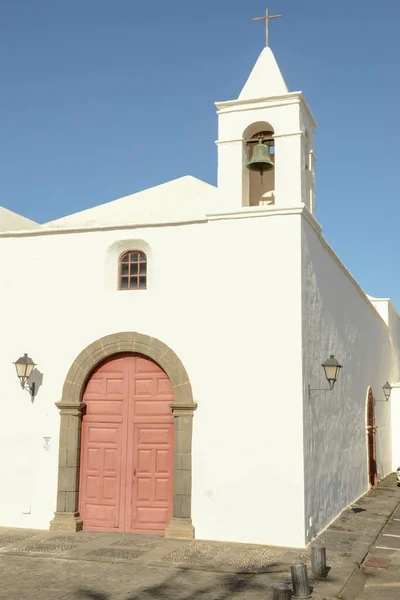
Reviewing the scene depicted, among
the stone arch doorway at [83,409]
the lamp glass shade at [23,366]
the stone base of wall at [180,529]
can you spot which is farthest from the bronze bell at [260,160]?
the stone base of wall at [180,529]

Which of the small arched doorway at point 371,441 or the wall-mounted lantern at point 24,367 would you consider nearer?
the wall-mounted lantern at point 24,367

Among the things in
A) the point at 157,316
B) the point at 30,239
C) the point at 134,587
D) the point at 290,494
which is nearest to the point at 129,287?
the point at 157,316

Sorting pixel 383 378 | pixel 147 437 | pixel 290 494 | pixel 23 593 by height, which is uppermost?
pixel 383 378

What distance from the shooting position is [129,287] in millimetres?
11938

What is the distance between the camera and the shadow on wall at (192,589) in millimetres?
7660

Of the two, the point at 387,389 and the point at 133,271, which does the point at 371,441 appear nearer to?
the point at 387,389

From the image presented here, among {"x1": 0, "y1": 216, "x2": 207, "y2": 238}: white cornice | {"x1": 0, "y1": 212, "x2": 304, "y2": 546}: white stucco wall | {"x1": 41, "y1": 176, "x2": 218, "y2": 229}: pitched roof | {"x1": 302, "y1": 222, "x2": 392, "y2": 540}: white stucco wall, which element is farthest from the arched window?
{"x1": 302, "y1": 222, "x2": 392, "y2": 540}: white stucco wall

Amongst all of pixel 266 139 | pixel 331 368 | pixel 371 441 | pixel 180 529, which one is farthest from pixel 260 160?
pixel 371 441

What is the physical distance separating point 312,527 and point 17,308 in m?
6.69

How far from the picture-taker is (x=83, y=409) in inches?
462

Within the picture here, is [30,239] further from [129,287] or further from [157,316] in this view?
[157,316]

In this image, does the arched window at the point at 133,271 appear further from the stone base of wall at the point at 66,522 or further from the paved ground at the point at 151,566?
the paved ground at the point at 151,566

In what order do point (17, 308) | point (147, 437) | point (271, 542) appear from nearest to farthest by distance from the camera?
1. point (271, 542)
2. point (147, 437)
3. point (17, 308)

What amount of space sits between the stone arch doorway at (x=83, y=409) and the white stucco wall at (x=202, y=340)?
0.16 meters
